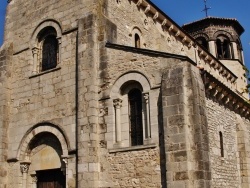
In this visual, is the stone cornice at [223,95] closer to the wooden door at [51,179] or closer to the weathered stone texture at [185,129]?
the weathered stone texture at [185,129]

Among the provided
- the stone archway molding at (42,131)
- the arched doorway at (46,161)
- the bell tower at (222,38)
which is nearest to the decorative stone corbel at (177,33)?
the stone archway molding at (42,131)

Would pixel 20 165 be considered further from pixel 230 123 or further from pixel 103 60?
pixel 230 123

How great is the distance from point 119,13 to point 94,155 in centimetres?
528

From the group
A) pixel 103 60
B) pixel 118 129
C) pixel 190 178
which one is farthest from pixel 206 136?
pixel 103 60

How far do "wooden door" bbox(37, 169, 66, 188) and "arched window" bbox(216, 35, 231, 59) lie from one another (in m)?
16.8

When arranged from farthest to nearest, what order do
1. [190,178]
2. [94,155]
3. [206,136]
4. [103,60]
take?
[103,60] → [94,155] → [206,136] → [190,178]

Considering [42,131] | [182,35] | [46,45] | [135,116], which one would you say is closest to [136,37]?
[46,45]

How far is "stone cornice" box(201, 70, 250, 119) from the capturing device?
1144 centimetres

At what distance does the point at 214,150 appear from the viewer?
11.6m

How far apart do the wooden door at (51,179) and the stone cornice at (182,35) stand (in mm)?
6986

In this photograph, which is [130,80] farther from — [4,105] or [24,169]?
[4,105]

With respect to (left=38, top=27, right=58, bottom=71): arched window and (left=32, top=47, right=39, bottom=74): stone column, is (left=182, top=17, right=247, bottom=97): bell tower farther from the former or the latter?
(left=32, top=47, right=39, bottom=74): stone column

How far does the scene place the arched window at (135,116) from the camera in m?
11.2

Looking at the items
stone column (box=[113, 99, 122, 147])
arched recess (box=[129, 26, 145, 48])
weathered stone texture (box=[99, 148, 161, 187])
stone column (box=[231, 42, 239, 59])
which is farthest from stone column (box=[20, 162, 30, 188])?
stone column (box=[231, 42, 239, 59])
